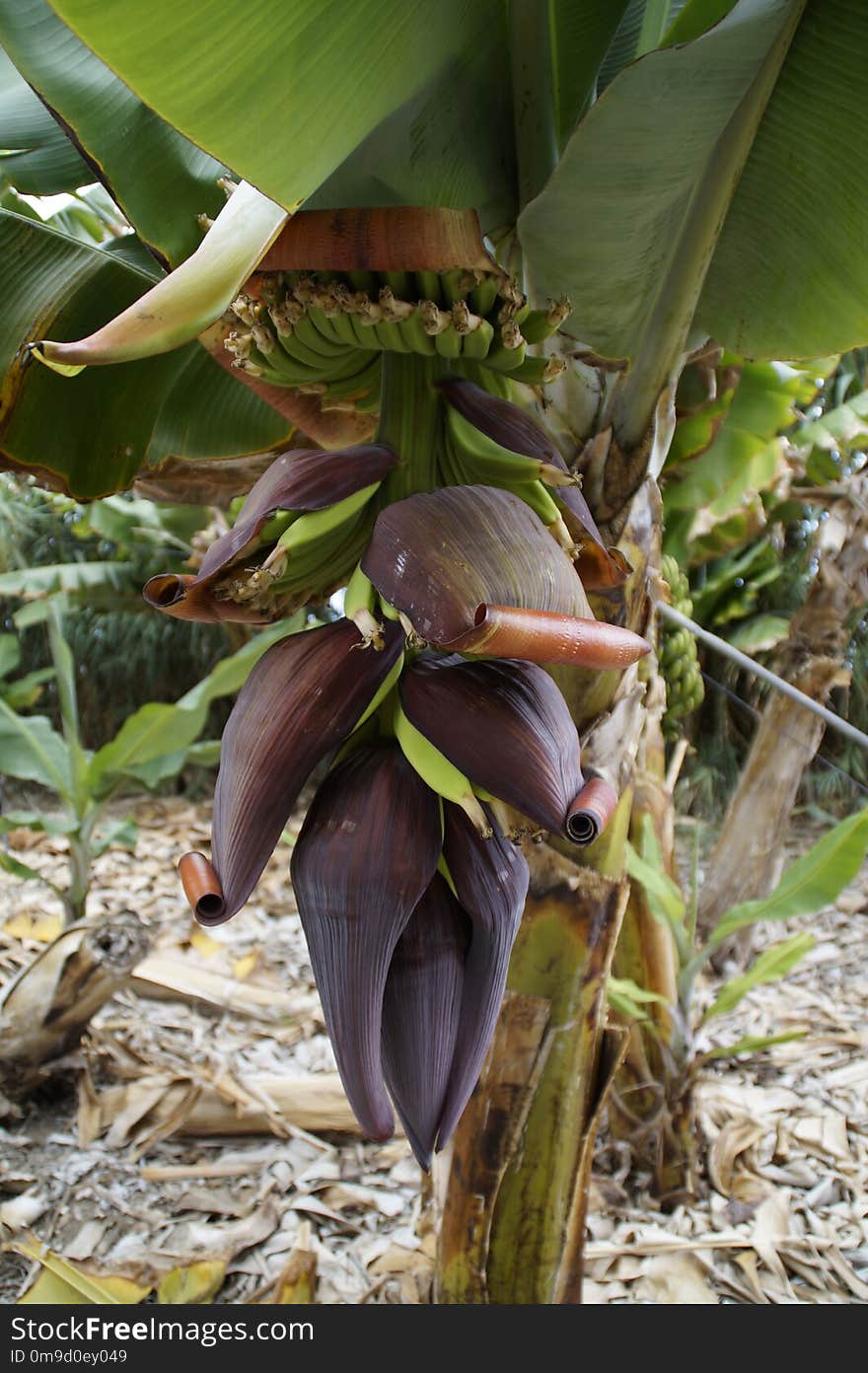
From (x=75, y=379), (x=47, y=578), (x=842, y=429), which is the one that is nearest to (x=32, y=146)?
(x=75, y=379)

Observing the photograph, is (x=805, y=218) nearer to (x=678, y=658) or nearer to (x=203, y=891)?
(x=203, y=891)

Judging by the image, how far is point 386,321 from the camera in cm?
35

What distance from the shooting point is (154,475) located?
79 centimetres

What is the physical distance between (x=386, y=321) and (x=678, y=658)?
3.45ft

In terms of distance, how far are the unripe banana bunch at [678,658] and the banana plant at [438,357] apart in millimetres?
637

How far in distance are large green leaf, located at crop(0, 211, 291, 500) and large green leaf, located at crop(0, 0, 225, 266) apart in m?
0.14

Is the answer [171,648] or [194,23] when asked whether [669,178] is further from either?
[171,648]

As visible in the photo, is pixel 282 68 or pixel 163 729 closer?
pixel 282 68

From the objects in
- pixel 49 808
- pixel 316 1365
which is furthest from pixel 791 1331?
pixel 49 808

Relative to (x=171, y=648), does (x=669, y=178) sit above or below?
below

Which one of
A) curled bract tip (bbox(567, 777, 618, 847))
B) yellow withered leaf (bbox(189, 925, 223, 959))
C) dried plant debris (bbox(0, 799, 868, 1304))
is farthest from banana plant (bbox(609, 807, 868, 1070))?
yellow withered leaf (bbox(189, 925, 223, 959))

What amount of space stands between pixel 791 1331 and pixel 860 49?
903 mm

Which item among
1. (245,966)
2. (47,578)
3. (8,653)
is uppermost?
(47,578)

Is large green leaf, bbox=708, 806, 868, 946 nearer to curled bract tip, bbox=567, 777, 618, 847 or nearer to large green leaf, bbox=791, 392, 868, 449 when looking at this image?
curled bract tip, bbox=567, 777, 618, 847
